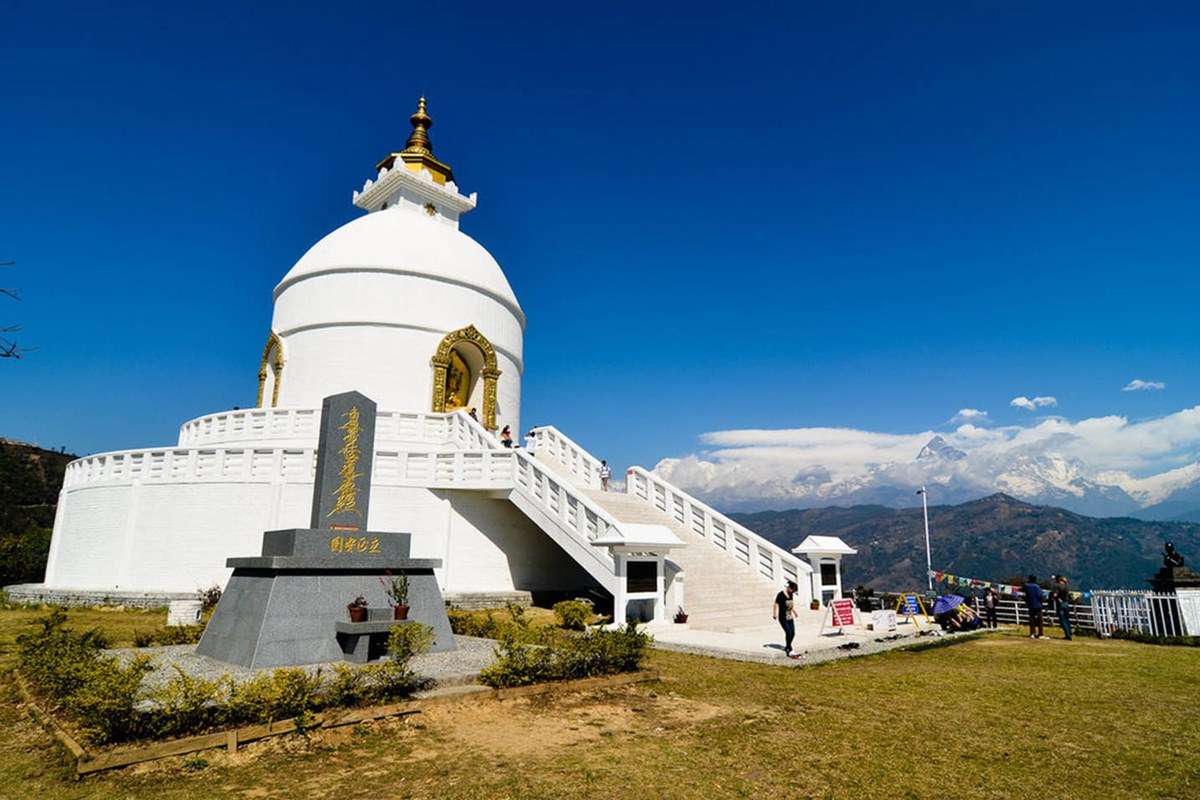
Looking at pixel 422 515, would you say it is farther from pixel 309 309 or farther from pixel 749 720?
pixel 749 720

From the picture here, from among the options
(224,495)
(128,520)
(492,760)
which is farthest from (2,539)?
(492,760)

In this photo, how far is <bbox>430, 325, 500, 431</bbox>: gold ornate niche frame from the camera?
2564cm

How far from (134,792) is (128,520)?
17.1 m

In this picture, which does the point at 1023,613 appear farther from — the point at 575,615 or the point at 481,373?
the point at 481,373

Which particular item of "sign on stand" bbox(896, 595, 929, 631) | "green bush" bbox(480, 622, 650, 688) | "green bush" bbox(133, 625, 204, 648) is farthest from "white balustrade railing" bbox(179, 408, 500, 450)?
"sign on stand" bbox(896, 595, 929, 631)

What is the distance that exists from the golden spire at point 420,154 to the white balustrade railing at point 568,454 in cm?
1562

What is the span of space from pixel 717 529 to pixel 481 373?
11.7 meters

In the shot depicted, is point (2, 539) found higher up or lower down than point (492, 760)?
higher up

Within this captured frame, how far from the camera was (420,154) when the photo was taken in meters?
33.8

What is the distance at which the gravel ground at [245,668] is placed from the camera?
900 centimetres

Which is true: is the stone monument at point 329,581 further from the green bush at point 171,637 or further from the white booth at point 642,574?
the white booth at point 642,574

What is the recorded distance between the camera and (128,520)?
19656 millimetres

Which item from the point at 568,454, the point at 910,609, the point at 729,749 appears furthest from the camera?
the point at 568,454

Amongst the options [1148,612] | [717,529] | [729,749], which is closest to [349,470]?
[729,749]
